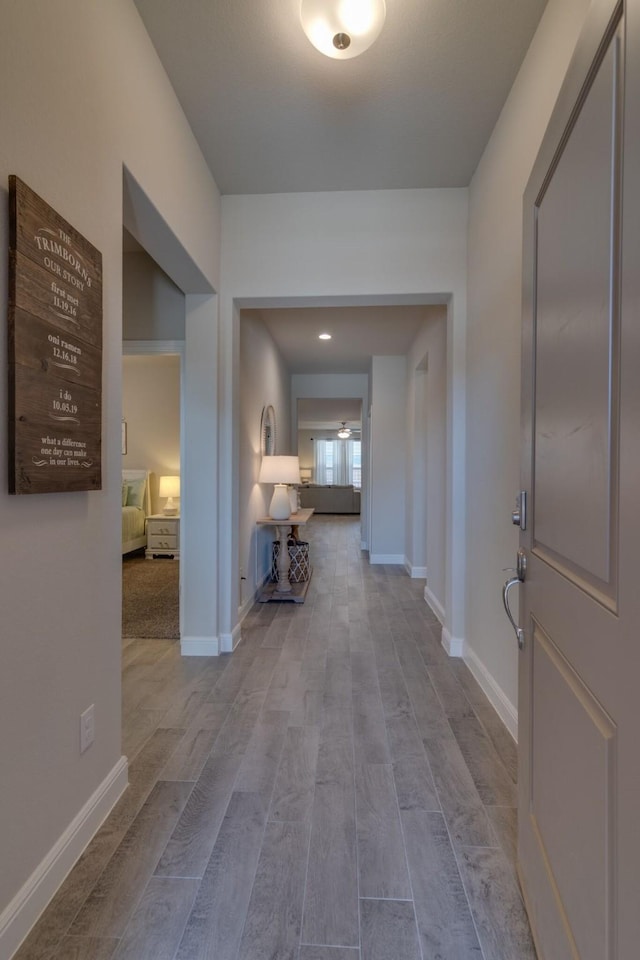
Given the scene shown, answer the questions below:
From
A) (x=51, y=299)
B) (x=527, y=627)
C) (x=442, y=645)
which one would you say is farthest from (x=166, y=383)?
(x=527, y=627)

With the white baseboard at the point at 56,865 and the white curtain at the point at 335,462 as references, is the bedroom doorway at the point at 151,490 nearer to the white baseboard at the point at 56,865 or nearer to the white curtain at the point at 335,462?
the white baseboard at the point at 56,865

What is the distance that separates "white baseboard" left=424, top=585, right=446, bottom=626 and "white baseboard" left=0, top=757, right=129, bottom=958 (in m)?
2.47

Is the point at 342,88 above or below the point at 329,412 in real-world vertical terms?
above

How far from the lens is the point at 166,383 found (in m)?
6.74

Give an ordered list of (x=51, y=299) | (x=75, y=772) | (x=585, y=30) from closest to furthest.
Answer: (x=585, y=30)
(x=51, y=299)
(x=75, y=772)

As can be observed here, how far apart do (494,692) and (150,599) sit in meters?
3.06

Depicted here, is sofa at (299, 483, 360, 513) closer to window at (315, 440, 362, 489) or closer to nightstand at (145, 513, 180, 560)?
window at (315, 440, 362, 489)

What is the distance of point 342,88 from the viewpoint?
82.9 inches

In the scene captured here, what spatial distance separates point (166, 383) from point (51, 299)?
5782mm

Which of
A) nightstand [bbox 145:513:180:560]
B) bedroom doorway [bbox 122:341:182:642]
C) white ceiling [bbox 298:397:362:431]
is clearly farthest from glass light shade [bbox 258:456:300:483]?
white ceiling [bbox 298:397:362:431]

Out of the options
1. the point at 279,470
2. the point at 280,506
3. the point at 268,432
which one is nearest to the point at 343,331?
the point at 268,432

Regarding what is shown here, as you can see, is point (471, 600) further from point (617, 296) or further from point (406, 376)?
point (406, 376)

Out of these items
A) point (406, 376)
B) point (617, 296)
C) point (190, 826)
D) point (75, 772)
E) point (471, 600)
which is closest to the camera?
point (617, 296)

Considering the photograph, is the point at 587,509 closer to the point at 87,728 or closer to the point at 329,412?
the point at 87,728
